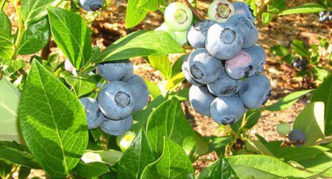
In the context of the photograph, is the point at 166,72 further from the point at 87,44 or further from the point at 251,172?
the point at 251,172

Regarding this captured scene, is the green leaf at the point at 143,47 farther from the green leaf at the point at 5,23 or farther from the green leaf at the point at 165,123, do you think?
the green leaf at the point at 5,23

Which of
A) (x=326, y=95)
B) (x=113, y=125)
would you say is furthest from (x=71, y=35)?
(x=326, y=95)

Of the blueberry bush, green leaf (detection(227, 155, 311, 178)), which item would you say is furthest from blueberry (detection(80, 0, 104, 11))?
green leaf (detection(227, 155, 311, 178))

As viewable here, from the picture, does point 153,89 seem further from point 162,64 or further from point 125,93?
point 125,93

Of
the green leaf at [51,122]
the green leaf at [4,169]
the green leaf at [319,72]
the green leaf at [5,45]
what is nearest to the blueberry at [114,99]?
the green leaf at [51,122]

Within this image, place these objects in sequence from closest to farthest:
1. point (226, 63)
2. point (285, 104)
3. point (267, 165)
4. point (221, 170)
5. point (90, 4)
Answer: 1. point (221, 170)
2. point (267, 165)
3. point (226, 63)
4. point (90, 4)
5. point (285, 104)

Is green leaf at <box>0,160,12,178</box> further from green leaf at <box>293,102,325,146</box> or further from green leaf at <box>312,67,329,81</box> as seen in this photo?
green leaf at <box>312,67,329,81</box>

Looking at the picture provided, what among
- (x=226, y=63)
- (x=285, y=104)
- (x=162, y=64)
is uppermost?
(x=226, y=63)
